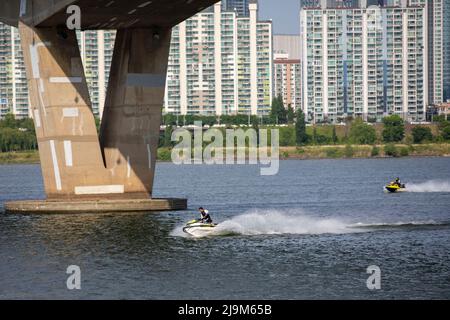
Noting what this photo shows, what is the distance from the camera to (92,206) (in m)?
75.5

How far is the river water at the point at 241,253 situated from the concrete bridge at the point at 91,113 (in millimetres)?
3168

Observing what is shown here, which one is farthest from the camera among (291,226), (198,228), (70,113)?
(70,113)

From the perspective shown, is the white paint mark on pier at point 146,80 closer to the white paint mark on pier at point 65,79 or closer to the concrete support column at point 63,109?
the concrete support column at point 63,109

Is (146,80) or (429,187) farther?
(429,187)

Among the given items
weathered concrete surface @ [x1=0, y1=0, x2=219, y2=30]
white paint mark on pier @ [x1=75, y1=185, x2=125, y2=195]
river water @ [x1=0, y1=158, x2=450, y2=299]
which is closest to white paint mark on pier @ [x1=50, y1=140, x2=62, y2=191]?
white paint mark on pier @ [x1=75, y1=185, x2=125, y2=195]

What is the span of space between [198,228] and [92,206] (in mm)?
13663

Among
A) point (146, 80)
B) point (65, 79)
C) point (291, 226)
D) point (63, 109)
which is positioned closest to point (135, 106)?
point (146, 80)

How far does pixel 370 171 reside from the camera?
6629 inches

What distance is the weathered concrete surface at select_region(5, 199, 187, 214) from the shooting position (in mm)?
75438

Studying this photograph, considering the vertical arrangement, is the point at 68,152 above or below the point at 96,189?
above

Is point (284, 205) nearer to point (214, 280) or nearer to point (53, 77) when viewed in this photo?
point (53, 77)

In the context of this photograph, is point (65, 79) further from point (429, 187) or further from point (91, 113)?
point (429, 187)
